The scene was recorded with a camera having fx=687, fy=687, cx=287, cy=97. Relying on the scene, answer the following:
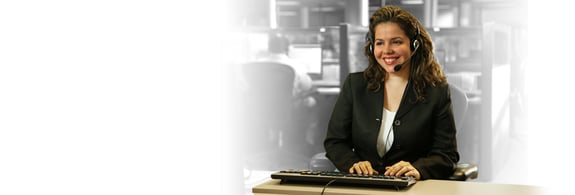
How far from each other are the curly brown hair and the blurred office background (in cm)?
130

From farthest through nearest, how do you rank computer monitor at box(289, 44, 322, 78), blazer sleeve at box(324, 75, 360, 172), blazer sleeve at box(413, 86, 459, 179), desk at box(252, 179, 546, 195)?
computer monitor at box(289, 44, 322, 78)
blazer sleeve at box(324, 75, 360, 172)
blazer sleeve at box(413, 86, 459, 179)
desk at box(252, 179, 546, 195)

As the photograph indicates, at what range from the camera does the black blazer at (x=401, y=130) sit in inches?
81.4

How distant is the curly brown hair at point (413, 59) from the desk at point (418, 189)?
0.50m

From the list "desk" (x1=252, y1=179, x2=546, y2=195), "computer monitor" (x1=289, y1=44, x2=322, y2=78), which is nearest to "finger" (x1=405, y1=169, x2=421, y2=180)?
"desk" (x1=252, y1=179, x2=546, y2=195)

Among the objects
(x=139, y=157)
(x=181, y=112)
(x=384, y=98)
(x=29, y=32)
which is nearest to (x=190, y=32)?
(x=181, y=112)

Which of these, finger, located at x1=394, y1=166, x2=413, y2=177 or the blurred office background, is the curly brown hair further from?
the blurred office background

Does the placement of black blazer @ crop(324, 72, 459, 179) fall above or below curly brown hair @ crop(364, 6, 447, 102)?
below

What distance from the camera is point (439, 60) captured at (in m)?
3.67

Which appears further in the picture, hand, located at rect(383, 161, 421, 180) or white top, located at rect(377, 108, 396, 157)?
white top, located at rect(377, 108, 396, 157)

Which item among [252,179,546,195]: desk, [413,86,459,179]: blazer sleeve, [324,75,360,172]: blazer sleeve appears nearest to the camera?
[252,179,546,195]: desk

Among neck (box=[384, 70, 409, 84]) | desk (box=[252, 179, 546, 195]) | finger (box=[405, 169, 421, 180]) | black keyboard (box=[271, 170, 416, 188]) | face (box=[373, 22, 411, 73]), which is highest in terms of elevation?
face (box=[373, 22, 411, 73])

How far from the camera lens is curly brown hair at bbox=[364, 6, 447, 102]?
82.3 inches

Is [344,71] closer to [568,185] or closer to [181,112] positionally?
[181,112]

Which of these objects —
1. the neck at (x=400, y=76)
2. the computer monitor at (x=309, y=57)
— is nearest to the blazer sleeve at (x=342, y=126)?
the neck at (x=400, y=76)
